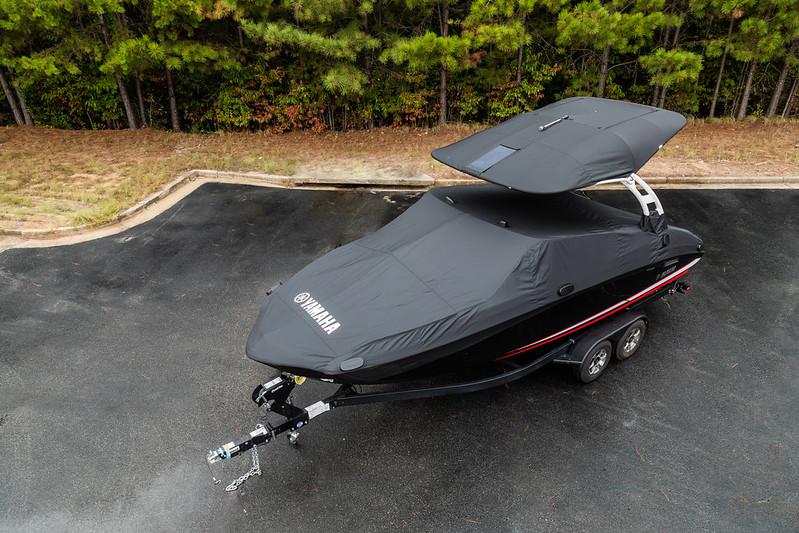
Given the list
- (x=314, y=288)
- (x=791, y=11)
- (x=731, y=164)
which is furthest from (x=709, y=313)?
(x=791, y=11)

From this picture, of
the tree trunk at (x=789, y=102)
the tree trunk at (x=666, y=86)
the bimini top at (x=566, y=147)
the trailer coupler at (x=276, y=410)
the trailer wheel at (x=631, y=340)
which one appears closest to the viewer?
the trailer coupler at (x=276, y=410)

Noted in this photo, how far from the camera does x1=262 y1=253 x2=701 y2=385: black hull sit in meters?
4.24

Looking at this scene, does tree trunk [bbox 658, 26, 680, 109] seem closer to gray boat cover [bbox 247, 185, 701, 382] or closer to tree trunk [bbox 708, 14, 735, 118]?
tree trunk [bbox 708, 14, 735, 118]

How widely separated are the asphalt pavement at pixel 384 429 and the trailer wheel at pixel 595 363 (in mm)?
139

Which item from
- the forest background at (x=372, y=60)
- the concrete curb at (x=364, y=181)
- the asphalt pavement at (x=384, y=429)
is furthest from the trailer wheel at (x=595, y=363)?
the forest background at (x=372, y=60)

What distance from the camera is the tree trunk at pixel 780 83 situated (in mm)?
12438

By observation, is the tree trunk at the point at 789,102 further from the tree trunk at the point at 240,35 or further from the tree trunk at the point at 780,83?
the tree trunk at the point at 240,35

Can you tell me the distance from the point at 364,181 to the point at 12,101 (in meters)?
11.0

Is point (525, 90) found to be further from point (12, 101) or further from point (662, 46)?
point (12, 101)

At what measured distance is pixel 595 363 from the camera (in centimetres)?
542

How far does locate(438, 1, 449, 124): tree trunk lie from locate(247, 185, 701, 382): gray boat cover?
7.02m

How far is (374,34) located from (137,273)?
8148 mm

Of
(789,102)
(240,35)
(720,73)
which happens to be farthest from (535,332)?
(789,102)

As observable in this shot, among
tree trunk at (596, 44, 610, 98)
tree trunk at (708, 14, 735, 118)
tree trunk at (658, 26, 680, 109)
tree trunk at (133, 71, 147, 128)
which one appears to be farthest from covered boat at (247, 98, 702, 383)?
tree trunk at (133, 71, 147, 128)
